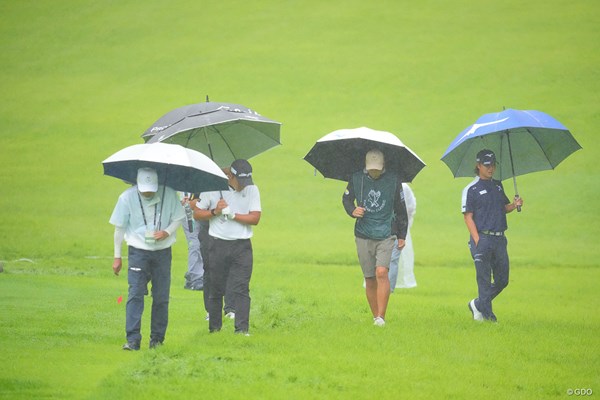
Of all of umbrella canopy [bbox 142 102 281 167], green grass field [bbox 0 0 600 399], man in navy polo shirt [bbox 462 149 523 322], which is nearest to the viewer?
green grass field [bbox 0 0 600 399]

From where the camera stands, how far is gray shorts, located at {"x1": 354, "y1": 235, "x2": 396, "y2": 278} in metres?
14.5

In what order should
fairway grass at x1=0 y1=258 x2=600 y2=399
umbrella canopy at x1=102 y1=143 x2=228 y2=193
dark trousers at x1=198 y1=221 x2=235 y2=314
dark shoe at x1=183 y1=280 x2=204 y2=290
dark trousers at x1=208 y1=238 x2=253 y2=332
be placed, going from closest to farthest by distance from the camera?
fairway grass at x1=0 y1=258 x2=600 y2=399 → umbrella canopy at x1=102 y1=143 x2=228 y2=193 → dark trousers at x1=208 y1=238 x2=253 y2=332 → dark trousers at x1=198 y1=221 x2=235 y2=314 → dark shoe at x1=183 y1=280 x2=204 y2=290

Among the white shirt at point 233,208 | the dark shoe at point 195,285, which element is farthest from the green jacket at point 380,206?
the dark shoe at point 195,285

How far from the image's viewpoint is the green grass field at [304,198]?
38.1ft

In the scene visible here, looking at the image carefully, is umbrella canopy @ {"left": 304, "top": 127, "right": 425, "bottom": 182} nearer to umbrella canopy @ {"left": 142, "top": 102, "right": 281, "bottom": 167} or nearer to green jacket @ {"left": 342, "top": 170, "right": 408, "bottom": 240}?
green jacket @ {"left": 342, "top": 170, "right": 408, "bottom": 240}

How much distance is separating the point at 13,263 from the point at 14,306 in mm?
10795

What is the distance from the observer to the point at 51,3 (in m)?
71.9

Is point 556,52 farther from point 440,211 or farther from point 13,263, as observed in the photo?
point 13,263

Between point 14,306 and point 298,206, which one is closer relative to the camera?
point 14,306

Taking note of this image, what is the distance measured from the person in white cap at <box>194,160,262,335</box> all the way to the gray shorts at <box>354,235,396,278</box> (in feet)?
5.35

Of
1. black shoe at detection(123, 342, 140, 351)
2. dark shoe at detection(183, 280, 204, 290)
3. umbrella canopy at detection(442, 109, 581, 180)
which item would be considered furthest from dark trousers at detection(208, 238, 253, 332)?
dark shoe at detection(183, 280, 204, 290)

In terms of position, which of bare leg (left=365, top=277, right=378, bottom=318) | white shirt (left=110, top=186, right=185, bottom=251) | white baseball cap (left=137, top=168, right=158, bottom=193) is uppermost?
white baseball cap (left=137, top=168, right=158, bottom=193)

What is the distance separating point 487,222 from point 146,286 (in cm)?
460

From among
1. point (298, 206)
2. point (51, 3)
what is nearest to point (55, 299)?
point (298, 206)
